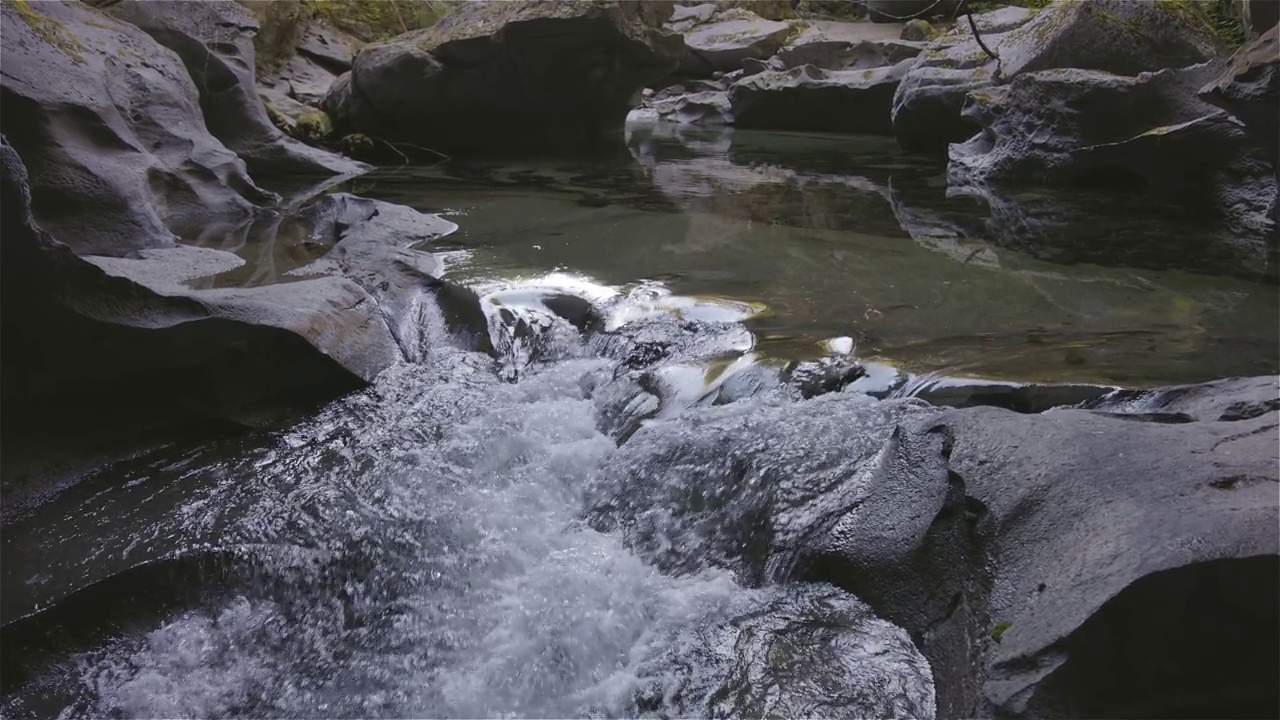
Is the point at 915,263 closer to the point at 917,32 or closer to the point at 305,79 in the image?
the point at 305,79

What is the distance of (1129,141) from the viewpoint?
19.7ft

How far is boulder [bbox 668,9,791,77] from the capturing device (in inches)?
750

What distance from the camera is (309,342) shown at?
3.60 meters

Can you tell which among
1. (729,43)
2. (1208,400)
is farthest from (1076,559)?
(729,43)

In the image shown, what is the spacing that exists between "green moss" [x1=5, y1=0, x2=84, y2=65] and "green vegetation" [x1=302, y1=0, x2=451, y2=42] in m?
9.39

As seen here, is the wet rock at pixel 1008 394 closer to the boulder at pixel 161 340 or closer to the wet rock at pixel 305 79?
the boulder at pixel 161 340

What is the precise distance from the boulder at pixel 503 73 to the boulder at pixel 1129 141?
14.5 feet

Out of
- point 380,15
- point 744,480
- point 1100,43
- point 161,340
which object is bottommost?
point 744,480

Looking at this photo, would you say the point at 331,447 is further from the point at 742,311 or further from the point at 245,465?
the point at 742,311

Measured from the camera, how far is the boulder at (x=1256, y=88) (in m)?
4.42

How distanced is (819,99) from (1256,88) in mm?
9844

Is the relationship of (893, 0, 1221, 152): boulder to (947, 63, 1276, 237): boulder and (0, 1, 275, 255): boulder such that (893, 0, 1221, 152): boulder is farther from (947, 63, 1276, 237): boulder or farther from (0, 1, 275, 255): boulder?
(0, 1, 275, 255): boulder

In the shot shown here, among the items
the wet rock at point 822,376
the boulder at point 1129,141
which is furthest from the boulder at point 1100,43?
the wet rock at point 822,376

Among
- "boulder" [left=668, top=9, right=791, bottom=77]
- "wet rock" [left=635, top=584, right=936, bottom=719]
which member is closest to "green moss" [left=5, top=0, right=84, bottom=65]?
"wet rock" [left=635, top=584, right=936, bottom=719]
